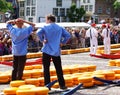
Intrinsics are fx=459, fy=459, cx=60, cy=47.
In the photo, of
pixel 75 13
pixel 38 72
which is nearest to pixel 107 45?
pixel 38 72

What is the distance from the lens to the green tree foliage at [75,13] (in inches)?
3920

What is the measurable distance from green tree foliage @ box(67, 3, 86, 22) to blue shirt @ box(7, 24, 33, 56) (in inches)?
3453

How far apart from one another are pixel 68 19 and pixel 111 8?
44.1 feet

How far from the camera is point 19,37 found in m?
11.7

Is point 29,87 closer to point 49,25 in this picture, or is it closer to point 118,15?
point 49,25

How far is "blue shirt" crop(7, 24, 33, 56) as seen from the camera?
459 inches

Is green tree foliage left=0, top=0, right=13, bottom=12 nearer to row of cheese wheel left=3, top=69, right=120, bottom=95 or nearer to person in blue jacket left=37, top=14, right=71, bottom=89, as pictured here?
row of cheese wheel left=3, top=69, right=120, bottom=95

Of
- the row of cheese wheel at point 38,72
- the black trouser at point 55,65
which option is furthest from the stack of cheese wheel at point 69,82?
the row of cheese wheel at point 38,72

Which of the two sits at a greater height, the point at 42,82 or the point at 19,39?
the point at 19,39

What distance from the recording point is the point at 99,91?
11.3m

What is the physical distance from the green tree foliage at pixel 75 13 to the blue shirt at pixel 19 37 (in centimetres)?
8771

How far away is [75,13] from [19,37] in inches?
3527

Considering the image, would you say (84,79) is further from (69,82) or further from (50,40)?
(50,40)

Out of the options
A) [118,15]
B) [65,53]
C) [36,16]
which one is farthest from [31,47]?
[118,15]
